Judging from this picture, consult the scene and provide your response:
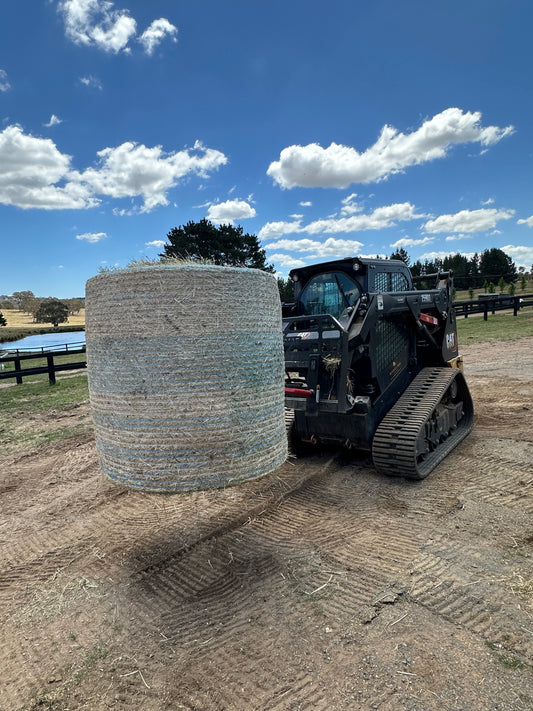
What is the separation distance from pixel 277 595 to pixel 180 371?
6.27 ft

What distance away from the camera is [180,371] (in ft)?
7.25

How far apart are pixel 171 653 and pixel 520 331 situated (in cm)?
1967

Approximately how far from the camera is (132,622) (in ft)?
9.60

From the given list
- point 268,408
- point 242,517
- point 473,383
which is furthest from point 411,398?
point 473,383


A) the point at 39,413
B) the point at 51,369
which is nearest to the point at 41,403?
the point at 39,413

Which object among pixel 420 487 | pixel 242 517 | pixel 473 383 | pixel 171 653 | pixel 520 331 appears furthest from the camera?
pixel 520 331

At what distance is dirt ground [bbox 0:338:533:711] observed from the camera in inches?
93.0

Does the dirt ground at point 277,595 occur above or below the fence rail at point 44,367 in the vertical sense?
below

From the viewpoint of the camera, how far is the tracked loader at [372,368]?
5.02m

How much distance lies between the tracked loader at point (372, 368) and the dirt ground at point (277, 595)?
0.53 m

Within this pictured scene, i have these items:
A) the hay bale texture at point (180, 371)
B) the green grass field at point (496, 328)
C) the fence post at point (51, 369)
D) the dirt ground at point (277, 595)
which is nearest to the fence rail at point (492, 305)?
the green grass field at point (496, 328)

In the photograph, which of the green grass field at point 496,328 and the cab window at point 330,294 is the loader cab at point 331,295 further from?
the green grass field at point 496,328

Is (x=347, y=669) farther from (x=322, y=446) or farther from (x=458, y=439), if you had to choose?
(x=458, y=439)

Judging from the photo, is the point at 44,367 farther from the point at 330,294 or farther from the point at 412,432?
the point at 412,432
